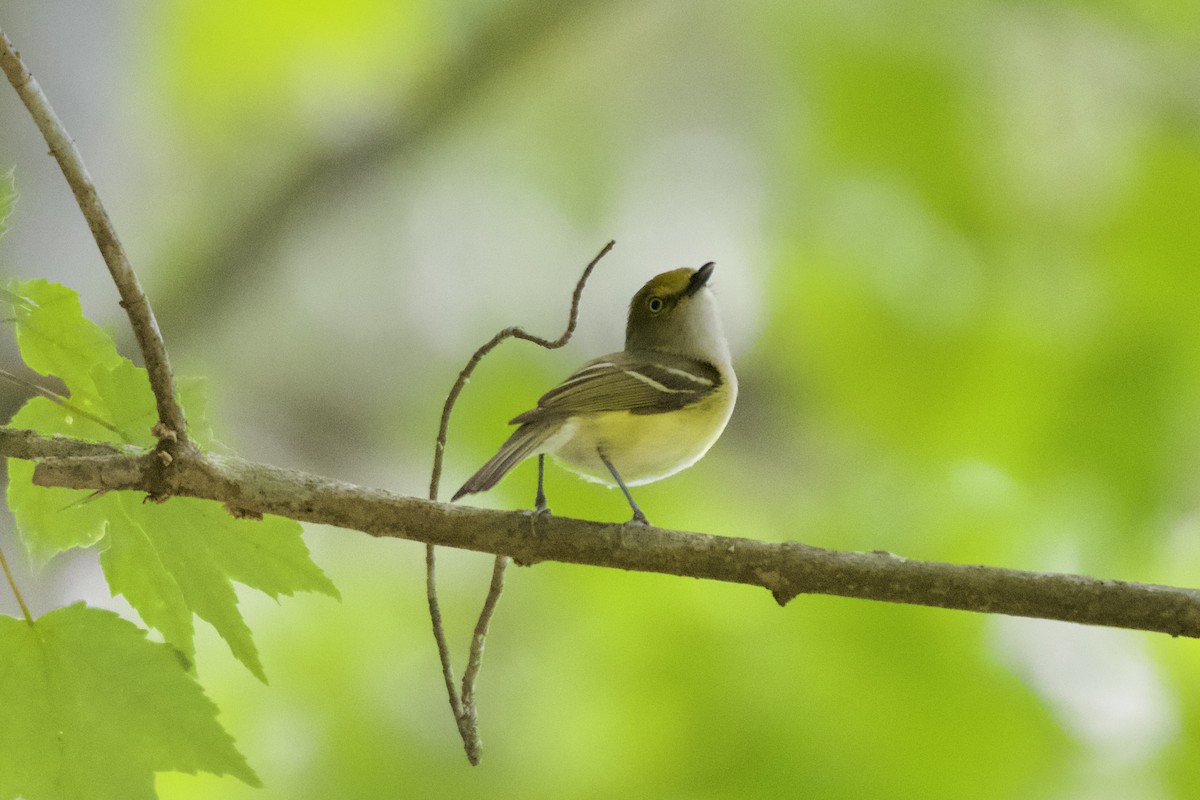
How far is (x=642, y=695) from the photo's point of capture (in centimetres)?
279

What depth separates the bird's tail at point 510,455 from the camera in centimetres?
176

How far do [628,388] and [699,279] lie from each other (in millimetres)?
699

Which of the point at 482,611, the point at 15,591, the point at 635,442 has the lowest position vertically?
the point at 15,591

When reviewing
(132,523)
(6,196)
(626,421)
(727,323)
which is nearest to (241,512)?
(132,523)

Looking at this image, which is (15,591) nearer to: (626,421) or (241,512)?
(241,512)

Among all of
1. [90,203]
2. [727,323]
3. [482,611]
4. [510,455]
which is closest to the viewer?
[90,203]

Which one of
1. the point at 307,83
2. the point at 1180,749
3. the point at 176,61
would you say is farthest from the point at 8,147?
the point at 1180,749

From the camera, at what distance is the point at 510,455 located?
193 cm

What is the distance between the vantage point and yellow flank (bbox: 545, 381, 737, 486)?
214 centimetres

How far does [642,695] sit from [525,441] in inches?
42.5

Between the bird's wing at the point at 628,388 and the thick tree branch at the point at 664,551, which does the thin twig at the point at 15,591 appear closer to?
the thick tree branch at the point at 664,551

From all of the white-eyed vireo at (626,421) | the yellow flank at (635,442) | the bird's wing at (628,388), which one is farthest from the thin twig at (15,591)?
the yellow flank at (635,442)

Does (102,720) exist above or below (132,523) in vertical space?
below

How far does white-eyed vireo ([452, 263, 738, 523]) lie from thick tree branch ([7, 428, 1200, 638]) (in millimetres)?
358
